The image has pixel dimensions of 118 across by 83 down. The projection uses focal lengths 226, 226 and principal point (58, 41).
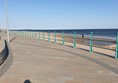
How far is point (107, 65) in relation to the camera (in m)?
9.90

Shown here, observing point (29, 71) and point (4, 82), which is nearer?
point (4, 82)

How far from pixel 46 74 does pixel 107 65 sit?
10.8 ft

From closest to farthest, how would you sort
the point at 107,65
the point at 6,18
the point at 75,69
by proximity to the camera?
the point at 75,69 < the point at 107,65 < the point at 6,18

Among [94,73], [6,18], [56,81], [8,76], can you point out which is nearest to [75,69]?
[94,73]

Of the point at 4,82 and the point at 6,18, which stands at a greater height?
the point at 6,18

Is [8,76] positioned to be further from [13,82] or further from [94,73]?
[94,73]

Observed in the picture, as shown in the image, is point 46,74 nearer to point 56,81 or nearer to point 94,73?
point 56,81

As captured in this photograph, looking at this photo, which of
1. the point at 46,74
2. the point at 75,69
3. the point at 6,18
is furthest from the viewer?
the point at 6,18

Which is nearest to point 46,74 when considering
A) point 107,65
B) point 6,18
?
point 107,65

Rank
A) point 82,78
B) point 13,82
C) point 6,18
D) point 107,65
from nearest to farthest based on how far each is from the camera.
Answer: point 13,82 < point 82,78 < point 107,65 < point 6,18

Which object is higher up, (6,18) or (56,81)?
(6,18)

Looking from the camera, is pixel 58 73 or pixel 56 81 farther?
pixel 58 73

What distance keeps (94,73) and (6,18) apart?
20391 millimetres

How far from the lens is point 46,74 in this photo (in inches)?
309
